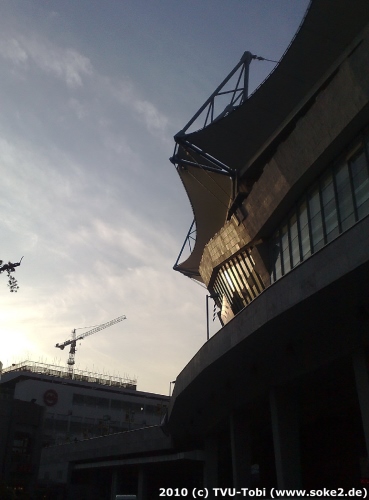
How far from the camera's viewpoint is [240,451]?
26594 mm

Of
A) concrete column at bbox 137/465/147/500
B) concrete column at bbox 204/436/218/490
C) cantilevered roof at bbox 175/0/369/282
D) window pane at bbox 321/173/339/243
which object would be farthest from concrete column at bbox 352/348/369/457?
concrete column at bbox 137/465/147/500

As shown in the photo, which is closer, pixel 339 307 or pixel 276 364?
pixel 339 307

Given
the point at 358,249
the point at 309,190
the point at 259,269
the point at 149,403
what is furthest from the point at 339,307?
the point at 149,403

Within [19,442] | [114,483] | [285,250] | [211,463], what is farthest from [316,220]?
[114,483]

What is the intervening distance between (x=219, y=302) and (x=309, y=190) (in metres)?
21.3

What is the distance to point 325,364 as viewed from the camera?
18.7 metres

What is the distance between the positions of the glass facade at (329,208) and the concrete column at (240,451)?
914cm

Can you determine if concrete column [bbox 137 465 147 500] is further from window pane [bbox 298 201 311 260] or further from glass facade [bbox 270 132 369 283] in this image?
window pane [bbox 298 201 311 260]

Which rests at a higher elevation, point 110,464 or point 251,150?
point 251,150

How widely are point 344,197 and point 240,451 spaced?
1483 cm

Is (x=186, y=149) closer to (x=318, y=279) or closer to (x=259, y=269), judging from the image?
(x=259, y=269)

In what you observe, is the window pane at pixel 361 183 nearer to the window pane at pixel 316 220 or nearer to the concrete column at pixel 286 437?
the window pane at pixel 316 220

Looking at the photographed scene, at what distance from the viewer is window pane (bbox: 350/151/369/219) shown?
2058cm

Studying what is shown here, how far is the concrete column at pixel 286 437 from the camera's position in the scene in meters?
20.4
